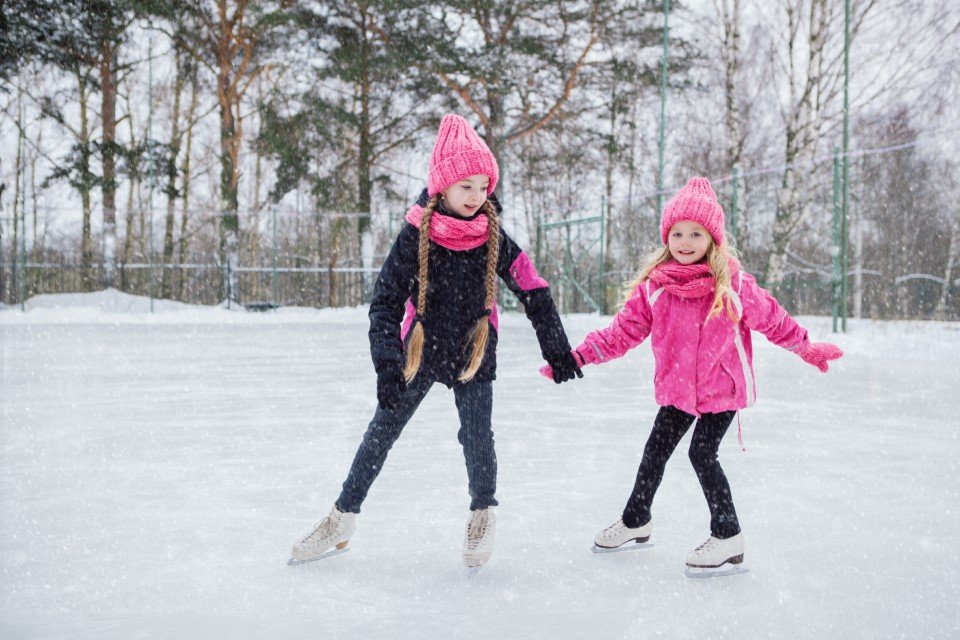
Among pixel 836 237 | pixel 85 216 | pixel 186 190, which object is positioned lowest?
pixel 836 237

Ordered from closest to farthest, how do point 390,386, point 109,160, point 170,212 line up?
point 390,386 < point 170,212 < point 109,160

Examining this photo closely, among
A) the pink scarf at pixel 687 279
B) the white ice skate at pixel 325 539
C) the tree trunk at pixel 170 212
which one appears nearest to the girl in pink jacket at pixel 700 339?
the pink scarf at pixel 687 279

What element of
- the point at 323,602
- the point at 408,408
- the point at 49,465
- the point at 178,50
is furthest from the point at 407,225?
the point at 178,50

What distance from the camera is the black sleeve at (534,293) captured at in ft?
8.38

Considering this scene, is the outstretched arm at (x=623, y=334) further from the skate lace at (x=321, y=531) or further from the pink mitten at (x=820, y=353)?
the skate lace at (x=321, y=531)

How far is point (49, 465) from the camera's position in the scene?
3951 millimetres

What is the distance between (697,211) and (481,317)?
25.2 inches

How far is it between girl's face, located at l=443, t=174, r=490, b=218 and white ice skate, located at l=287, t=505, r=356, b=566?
0.90m

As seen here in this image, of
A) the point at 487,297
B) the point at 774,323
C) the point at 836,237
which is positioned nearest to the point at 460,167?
the point at 487,297

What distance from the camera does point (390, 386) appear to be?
237 cm

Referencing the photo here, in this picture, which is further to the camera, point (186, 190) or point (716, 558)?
point (186, 190)

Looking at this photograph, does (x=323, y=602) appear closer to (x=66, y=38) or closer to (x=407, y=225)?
(x=407, y=225)

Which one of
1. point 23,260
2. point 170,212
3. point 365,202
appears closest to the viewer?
point 23,260

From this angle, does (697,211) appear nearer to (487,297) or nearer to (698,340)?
(698,340)
